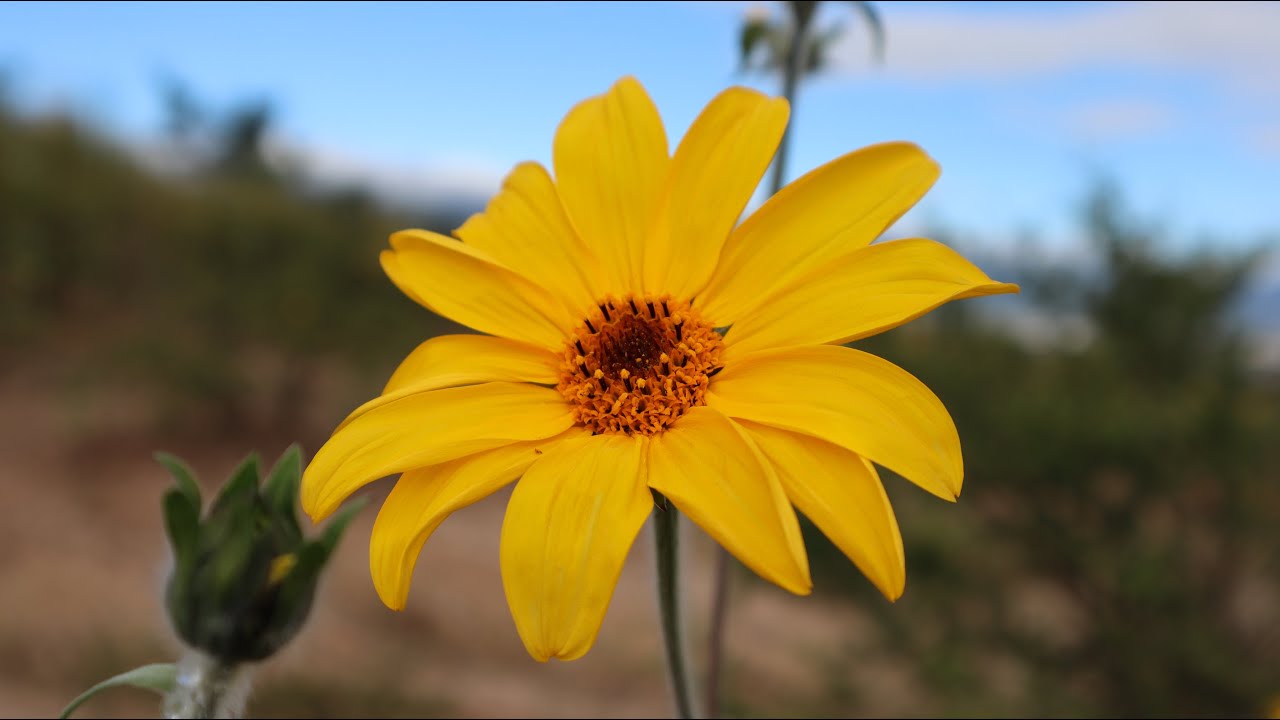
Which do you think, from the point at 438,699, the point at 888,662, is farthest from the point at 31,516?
the point at 888,662

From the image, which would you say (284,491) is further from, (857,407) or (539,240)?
(857,407)

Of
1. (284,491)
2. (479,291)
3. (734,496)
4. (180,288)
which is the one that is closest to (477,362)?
(479,291)

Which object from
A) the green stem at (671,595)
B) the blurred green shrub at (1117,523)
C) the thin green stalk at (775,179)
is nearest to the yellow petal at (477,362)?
the green stem at (671,595)

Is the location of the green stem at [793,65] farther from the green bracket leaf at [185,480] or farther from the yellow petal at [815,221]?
the green bracket leaf at [185,480]

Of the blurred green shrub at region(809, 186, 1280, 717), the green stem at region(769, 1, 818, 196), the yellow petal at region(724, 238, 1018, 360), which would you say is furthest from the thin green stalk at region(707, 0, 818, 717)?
the blurred green shrub at region(809, 186, 1280, 717)

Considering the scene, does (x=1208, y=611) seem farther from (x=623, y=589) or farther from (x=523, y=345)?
(x=523, y=345)

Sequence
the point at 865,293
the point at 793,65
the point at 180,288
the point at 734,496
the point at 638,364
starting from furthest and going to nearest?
the point at 180,288, the point at 793,65, the point at 638,364, the point at 865,293, the point at 734,496

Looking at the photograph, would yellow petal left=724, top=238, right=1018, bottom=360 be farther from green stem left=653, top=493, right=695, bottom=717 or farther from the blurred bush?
the blurred bush
